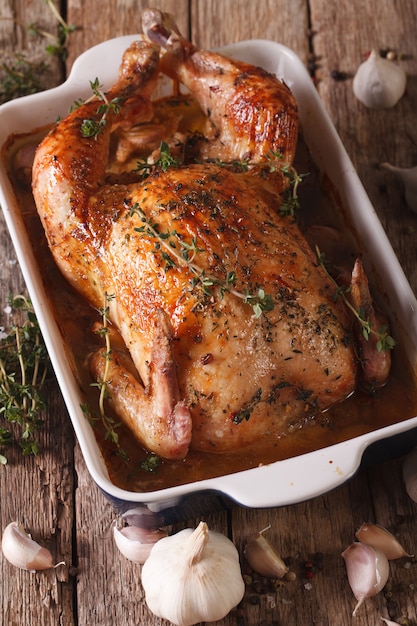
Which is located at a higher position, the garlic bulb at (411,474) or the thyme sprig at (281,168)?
the thyme sprig at (281,168)

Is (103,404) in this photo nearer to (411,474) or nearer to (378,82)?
(411,474)

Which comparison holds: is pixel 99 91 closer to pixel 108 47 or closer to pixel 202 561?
pixel 108 47

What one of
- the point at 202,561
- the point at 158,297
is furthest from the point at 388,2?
the point at 202,561

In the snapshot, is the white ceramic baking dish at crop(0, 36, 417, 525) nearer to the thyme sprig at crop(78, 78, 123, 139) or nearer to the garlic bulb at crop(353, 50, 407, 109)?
the thyme sprig at crop(78, 78, 123, 139)

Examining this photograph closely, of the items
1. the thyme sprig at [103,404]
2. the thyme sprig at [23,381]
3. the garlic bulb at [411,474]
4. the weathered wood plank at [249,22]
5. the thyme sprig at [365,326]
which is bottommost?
the garlic bulb at [411,474]

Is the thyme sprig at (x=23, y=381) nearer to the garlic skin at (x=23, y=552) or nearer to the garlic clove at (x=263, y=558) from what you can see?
the garlic skin at (x=23, y=552)

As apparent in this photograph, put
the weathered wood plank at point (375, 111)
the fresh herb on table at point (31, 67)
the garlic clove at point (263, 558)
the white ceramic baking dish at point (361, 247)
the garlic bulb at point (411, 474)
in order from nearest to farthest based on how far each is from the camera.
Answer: the white ceramic baking dish at point (361, 247) < the garlic clove at point (263, 558) < the garlic bulb at point (411, 474) < the weathered wood plank at point (375, 111) < the fresh herb on table at point (31, 67)

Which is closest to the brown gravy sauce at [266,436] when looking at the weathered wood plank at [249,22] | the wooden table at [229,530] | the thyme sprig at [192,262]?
the wooden table at [229,530]
